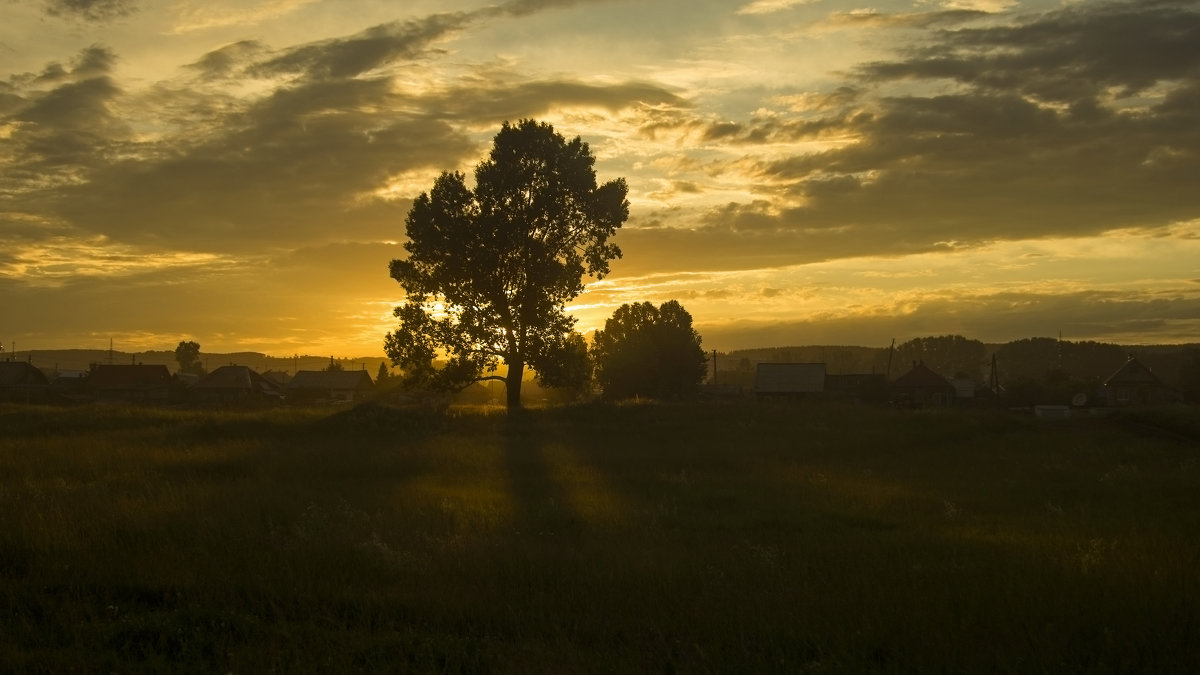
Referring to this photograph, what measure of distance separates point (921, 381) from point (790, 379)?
13.0 metres

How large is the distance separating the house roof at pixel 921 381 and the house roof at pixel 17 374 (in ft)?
278

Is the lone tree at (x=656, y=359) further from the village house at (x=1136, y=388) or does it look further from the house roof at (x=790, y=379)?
the village house at (x=1136, y=388)

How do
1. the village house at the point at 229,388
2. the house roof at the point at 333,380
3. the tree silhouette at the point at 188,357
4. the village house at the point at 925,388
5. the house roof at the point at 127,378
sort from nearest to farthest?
the village house at the point at 925,388 < the village house at the point at 229,388 < the house roof at the point at 127,378 < the house roof at the point at 333,380 < the tree silhouette at the point at 188,357

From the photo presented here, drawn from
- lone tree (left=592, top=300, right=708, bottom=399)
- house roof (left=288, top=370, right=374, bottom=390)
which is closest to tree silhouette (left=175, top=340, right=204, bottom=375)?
house roof (left=288, top=370, right=374, bottom=390)

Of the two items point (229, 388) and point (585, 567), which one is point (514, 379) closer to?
point (585, 567)

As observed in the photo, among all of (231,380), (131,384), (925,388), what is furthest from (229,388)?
(925,388)

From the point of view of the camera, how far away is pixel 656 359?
86750 millimetres

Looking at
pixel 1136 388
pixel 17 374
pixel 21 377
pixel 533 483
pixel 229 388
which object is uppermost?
pixel 17 374

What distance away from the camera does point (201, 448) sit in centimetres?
2730

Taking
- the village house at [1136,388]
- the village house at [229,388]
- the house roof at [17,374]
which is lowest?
the village house at [1136,388]

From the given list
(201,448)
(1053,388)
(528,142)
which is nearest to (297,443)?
(201,448)

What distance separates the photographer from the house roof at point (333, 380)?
110 metres

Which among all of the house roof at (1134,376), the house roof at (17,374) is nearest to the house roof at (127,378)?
the house roof at (17,374)

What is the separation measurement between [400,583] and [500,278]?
114ft
